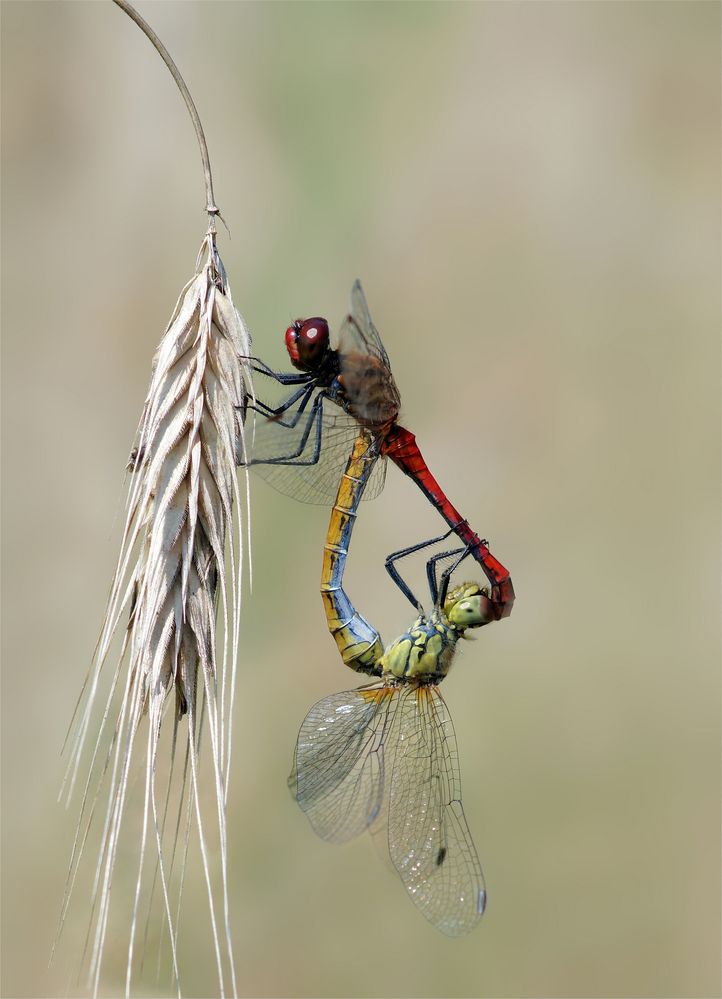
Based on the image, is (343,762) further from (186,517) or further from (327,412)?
(186,517)

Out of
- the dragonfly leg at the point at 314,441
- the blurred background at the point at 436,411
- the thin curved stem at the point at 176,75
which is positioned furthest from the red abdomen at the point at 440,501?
the thin curved stem at the point at 176,75

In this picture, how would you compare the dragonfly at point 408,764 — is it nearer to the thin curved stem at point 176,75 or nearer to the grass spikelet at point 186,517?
the grass spikelet at point 186,517

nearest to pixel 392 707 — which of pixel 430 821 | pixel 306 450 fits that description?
pixel 430 821

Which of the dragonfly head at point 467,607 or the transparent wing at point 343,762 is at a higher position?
the dragonfly head at point 467,607

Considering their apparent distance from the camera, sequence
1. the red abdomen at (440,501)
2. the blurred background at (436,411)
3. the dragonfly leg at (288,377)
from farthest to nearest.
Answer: the blurred background at (436,411) < the red abdomen at (440,501) < the dragonfly leg at (288,377)

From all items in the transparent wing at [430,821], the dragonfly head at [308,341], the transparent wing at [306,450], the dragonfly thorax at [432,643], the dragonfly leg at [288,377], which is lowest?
the transparent wing at [430,821]

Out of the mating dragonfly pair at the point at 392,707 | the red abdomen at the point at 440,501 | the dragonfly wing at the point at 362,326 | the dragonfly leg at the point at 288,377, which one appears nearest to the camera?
the dragonfly wing at the point at 362,326

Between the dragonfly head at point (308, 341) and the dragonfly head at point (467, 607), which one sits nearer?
the dragonfly head at point (308, 341)
